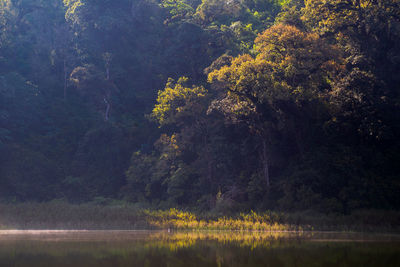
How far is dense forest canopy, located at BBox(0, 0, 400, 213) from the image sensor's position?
30234mm

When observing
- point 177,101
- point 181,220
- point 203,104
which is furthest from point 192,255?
point 177,101

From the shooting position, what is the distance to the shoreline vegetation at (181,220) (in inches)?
1027

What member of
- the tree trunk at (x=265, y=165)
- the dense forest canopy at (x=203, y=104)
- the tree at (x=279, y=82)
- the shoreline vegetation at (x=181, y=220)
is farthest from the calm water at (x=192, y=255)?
the tree trunk at (x=265, y=165)

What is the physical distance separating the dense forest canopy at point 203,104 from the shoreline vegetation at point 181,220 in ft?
5.46

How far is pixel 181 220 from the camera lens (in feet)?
97.8

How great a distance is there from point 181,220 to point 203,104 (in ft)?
35.5

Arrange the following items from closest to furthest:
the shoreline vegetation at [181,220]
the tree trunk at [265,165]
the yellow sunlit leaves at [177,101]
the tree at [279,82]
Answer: the shoreline vegetation at [181,220]
the tree at [279,82]
the tree trunk at [265,165]
the yellow sunlit leaves at [177,101]

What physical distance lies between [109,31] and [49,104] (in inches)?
356

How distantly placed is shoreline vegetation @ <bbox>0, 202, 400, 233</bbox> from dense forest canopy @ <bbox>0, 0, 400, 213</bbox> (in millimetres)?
1664

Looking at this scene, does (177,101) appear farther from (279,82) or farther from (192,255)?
(192,255)

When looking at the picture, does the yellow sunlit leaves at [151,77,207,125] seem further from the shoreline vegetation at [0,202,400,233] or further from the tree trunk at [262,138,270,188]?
the shoreline vegetation at [0,202,400,233]

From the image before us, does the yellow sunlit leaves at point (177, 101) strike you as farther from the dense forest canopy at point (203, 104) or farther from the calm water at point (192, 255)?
the calm water at point (192, 255)

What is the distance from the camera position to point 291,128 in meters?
32.2

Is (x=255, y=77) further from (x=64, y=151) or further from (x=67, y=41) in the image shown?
(x=67, y=41)
